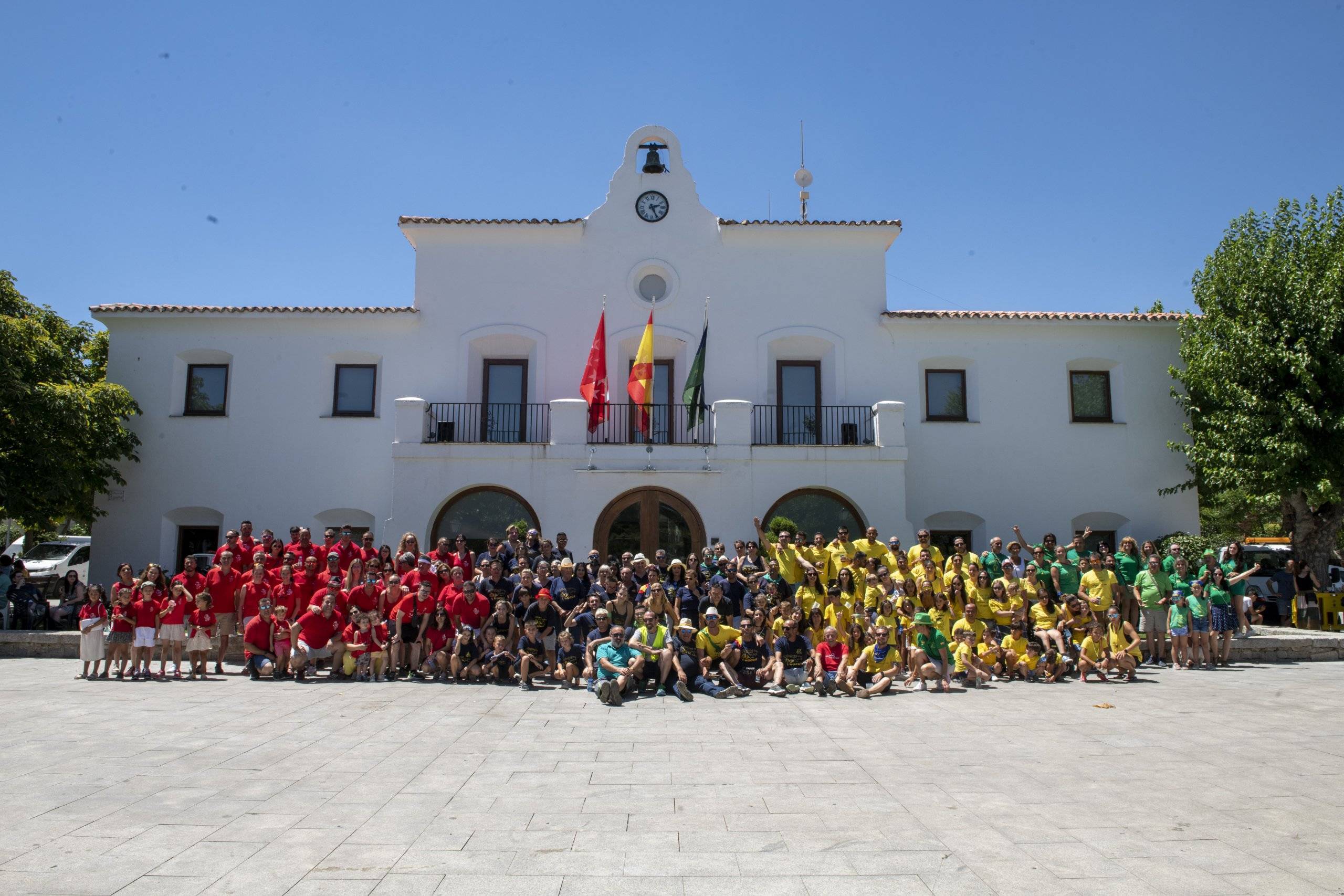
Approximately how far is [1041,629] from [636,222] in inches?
428

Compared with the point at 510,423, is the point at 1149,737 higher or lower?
lower

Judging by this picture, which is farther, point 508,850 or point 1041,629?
point 1041,629

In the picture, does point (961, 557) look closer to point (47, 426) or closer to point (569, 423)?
point (569, 423)

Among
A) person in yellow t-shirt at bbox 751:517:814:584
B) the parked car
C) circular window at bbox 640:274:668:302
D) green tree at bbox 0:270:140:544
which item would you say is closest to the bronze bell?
circular window at bbox 640:274:668:302

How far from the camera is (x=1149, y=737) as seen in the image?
7730mm

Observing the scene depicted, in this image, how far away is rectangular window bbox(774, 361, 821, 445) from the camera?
57.5ft

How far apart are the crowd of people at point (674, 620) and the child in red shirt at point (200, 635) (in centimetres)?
3

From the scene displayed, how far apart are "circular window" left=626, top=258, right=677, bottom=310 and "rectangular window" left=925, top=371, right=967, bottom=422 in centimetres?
542

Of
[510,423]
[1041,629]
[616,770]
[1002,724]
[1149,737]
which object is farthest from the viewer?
[510,423]

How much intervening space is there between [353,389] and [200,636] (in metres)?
7.09

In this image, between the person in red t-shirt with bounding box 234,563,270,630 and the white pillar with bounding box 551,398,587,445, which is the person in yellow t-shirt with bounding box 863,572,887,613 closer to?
the white pillar with bounding box 551,398,587,445

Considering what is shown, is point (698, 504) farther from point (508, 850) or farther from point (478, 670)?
point (508, 850)

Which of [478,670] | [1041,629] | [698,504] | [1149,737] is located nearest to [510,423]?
[698,504]

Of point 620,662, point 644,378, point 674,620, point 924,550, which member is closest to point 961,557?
point 924,550
